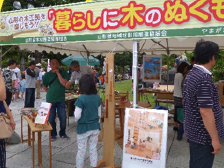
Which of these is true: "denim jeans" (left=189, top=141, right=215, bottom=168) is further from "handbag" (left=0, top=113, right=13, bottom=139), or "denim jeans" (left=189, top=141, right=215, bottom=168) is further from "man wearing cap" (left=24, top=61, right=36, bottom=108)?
"man wearing cap" (left=24, top=61, right=36, bottom=108)

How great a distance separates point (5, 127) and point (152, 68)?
4.62 metres

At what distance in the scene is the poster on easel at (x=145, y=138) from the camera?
2.79 metres

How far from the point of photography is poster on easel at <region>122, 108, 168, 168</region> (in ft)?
9.16

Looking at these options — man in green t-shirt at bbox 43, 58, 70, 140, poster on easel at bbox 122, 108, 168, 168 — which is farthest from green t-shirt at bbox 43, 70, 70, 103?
poster on easel at bbox 122, 108, 168, 168

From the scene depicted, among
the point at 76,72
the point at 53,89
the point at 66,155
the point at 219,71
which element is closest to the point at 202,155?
the point at 66,155

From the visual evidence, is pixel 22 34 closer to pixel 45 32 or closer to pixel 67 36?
pixel 45 32

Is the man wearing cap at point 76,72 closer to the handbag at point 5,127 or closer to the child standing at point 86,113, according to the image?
the child standing at point 86,113

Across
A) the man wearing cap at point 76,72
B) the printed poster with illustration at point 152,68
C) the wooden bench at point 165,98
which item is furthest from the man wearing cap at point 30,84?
the wooden bench at point 165,98

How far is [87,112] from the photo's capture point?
290 centimetres

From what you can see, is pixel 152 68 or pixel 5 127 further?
pixel 152 68

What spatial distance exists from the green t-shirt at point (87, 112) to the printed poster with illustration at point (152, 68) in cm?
364

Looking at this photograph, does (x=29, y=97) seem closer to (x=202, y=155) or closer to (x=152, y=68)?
(x=152, y=68)

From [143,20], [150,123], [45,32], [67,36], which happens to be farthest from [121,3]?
[150,123]

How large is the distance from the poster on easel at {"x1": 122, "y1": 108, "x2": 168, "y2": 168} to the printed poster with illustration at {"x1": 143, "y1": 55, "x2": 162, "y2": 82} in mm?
3477
